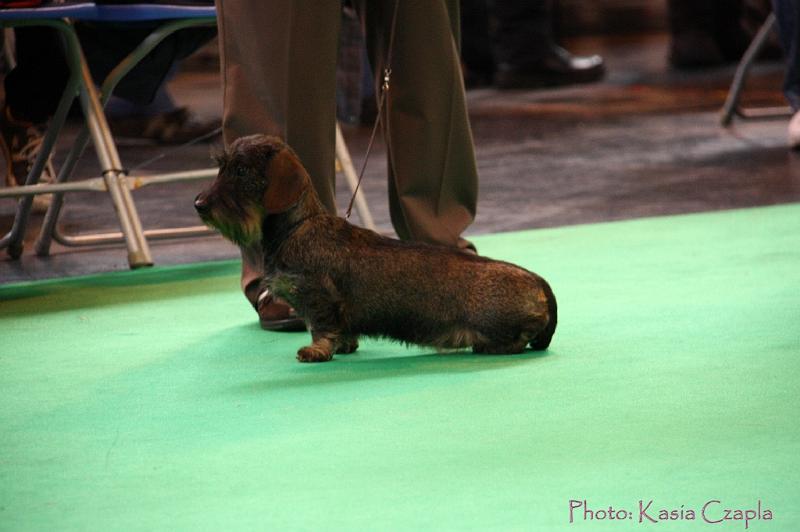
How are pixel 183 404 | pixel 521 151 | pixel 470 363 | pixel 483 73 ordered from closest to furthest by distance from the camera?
pixel 183 404 → pixel 470 363 → pixel 521 151 → pixel 483 73

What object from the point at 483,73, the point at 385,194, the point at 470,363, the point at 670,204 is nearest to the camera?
the point at 470,363

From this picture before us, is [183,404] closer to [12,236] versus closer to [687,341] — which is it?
[687,341]

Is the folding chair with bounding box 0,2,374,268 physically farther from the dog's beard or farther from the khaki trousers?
the dog's beard

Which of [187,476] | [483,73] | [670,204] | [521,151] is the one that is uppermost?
[187,476]

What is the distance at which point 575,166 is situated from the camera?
19.4 feet

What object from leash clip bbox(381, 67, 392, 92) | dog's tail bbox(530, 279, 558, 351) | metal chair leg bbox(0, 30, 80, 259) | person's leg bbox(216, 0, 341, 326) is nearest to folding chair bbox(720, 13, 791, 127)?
metal chair leg bbox(0, 30, 80, 259)

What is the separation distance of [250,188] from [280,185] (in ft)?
0.18

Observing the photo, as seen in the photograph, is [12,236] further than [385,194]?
No

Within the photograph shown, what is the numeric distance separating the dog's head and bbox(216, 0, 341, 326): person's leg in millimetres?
291

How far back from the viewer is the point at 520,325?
2.61 m

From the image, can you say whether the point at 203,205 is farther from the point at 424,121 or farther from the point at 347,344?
the point at 424,121

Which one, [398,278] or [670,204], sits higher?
[398,278]

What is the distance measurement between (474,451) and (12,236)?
8.48ft

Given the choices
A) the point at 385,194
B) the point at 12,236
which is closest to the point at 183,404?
the point at 12,236
